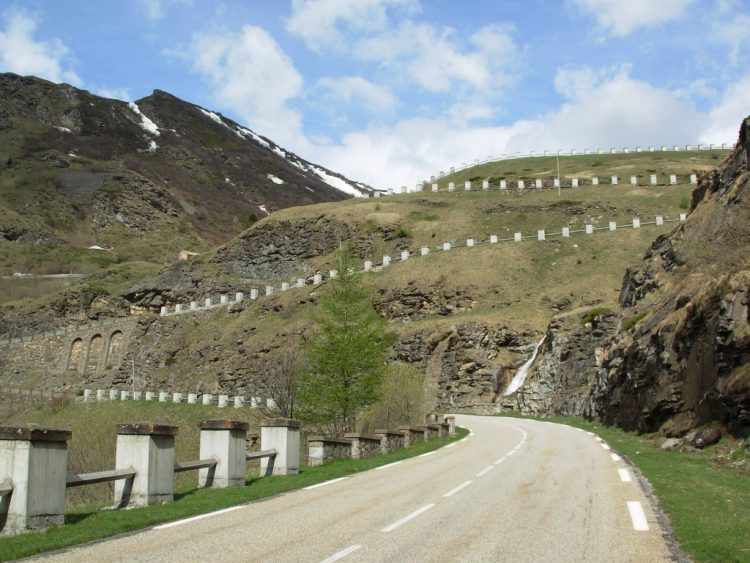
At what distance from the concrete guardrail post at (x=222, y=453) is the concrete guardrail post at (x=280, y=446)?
203cm

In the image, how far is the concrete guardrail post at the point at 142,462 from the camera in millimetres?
11719

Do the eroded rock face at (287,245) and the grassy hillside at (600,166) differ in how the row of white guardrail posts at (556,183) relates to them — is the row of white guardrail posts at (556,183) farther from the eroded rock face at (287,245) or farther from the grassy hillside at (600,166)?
the eroded rock face at (287,245)

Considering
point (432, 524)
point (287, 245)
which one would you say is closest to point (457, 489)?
point (432, 524)

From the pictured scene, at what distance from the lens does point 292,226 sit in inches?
3733

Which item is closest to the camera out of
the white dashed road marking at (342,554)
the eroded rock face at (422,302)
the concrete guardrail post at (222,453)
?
the white dashed road marking at (342,554)

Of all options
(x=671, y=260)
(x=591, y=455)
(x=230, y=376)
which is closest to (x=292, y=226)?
(x=230, y=376)

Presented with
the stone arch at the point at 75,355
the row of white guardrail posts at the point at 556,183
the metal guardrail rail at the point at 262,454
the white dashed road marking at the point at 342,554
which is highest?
the row of white guardrail posts at the point at 556,183

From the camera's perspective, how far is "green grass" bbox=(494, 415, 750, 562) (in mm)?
8609

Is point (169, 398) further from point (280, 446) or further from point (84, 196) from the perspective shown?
point (84, 196)

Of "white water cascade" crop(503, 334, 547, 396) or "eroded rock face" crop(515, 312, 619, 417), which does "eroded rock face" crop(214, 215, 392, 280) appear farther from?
"eroded rock face" crop(515, 312, 619, 417)

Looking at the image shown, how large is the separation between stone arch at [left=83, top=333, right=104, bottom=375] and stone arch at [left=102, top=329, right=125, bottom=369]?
89cm

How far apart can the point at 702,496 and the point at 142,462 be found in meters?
9.25

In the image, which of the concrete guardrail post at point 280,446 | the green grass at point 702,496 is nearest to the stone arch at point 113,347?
the green grass at point 702,496

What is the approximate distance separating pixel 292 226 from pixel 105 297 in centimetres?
2427
